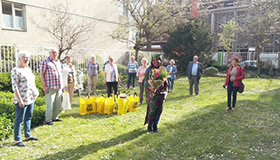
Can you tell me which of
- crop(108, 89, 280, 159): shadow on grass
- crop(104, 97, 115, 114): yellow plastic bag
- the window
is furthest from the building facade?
crop(108, 89, 280, 159): shadow on grass

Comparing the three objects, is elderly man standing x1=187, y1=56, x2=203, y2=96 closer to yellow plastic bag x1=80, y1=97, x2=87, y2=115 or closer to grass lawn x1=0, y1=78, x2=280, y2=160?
grass lawn x1=0, y1=78, x2=280, y2=160

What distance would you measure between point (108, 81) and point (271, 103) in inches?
262

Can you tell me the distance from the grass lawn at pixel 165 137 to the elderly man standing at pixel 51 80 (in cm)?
56

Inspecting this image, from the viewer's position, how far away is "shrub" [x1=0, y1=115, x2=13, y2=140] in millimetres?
4840

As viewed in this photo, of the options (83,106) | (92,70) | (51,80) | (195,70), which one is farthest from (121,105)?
(195,70)

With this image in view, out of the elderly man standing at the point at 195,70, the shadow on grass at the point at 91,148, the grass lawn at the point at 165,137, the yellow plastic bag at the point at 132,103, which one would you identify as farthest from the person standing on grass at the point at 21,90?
the elderly man standing at the point at 195,70

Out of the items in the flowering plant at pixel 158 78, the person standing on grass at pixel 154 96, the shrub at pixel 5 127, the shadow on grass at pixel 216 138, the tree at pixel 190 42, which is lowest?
the shadow on grass at pixel 216 138

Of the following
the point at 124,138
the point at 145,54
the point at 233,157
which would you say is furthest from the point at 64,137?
the point at 145,54

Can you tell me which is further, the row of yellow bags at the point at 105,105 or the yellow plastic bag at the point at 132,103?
the yellow plastic bag at the point at 132,103

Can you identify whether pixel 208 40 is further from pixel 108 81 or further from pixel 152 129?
pixel 152 129

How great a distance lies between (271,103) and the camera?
8680mm

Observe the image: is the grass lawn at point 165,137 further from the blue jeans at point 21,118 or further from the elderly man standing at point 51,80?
the elderly man standing at point 51,80

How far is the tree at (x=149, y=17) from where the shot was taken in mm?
15281

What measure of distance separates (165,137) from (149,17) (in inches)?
468
